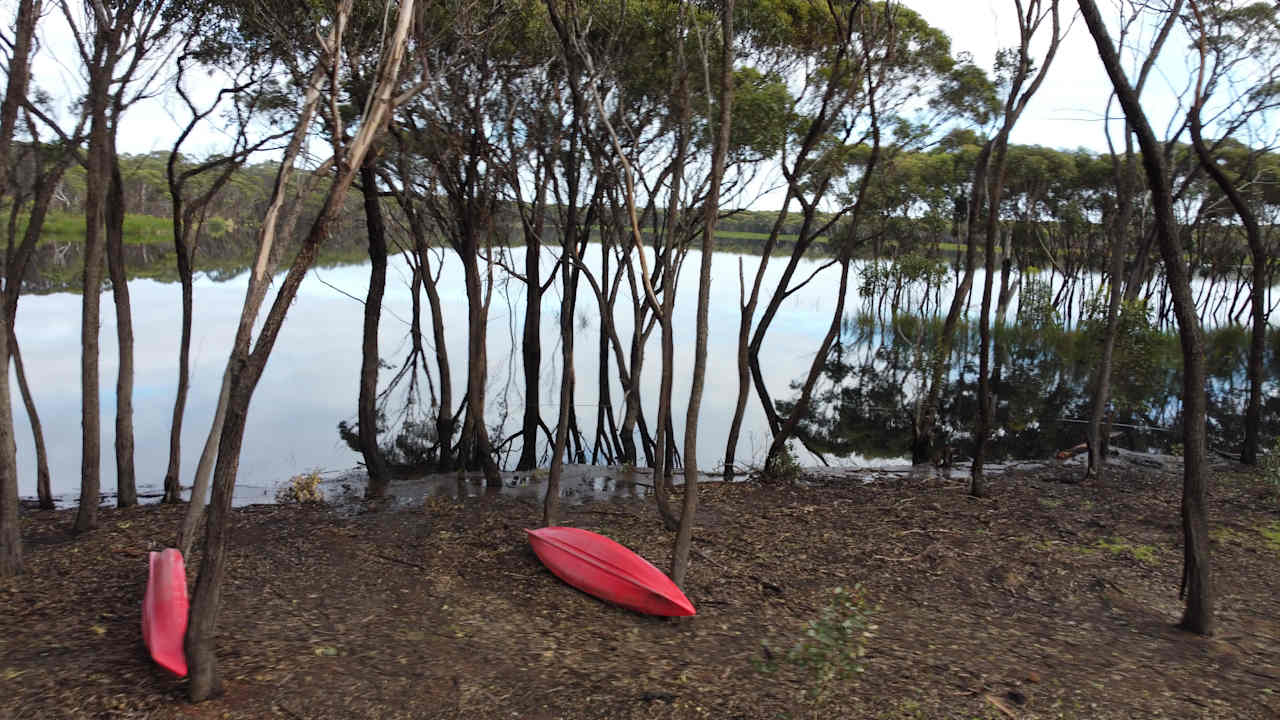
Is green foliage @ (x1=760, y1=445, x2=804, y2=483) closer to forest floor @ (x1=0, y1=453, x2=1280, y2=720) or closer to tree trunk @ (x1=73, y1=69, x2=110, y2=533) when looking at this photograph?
forest floor @ (x1=0, y1=453, x2=1280, y2=720)

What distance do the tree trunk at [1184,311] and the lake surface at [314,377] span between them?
17.0ft

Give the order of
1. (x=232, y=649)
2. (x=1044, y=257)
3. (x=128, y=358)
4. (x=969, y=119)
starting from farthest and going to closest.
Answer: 1. (x=1044, y=257)
2. (x=969, y=119)
3. (x=128, y=358)
4. (x=232, y=649)

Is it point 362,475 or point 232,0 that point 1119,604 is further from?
point 232,0

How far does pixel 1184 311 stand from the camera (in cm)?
437

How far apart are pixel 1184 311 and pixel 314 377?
17085mm

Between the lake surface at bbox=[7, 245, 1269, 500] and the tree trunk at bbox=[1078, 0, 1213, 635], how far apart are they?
5178mm

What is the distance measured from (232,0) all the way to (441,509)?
5529mm

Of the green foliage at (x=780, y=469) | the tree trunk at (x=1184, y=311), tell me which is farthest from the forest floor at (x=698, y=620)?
the green foliage at (x=780, y=469)

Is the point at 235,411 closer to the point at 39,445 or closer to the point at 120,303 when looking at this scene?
the point at 120,303

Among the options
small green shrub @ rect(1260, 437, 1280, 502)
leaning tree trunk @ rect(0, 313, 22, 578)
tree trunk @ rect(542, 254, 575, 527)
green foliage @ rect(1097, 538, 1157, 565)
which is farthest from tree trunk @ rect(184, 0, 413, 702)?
small green shrub @ rect(1260, 437, 1280, 502)

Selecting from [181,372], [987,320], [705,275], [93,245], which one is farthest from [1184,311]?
[181,372]

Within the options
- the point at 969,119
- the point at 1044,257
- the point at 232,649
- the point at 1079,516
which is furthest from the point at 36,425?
the point at 1044,257

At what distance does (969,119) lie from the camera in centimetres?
1248

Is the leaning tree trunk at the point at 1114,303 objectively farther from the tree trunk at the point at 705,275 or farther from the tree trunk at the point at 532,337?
the tree trunk at the point at 532,337
